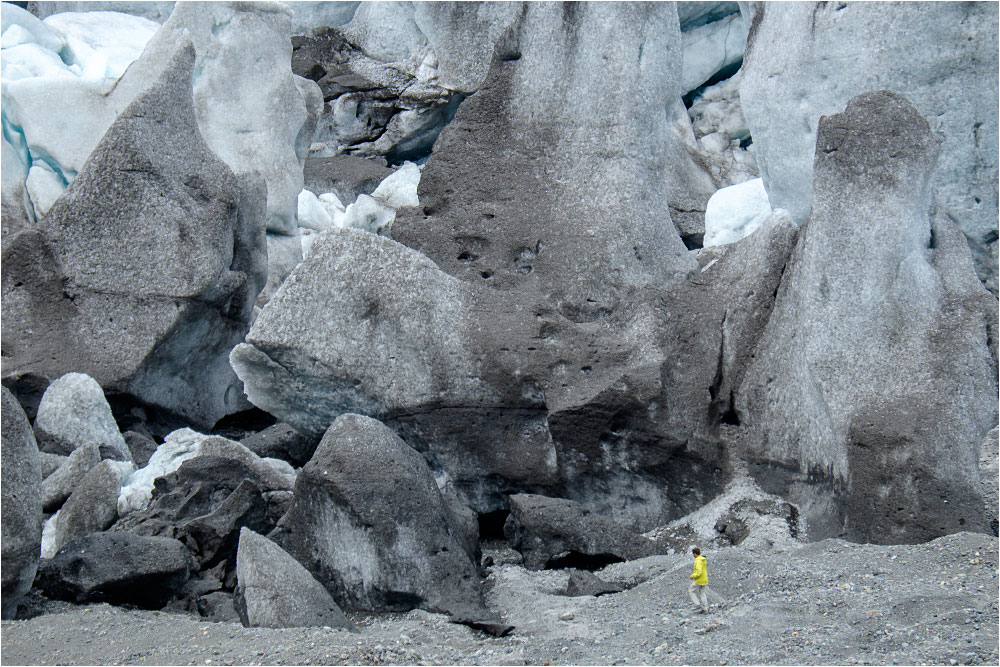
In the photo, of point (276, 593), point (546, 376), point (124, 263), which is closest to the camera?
point (276, 593)

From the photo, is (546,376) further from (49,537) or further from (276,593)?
(49,537)

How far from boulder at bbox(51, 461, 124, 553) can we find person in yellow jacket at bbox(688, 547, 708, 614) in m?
3.35

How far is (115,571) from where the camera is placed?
18.1 feet

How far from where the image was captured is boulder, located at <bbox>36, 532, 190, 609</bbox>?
549cm

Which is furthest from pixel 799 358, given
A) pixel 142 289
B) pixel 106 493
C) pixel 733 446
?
pixel 142 289

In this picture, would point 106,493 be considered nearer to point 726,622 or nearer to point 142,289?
point 142,289

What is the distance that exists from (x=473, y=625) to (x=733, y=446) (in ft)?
6.86

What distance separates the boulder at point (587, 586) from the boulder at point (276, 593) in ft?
3.42

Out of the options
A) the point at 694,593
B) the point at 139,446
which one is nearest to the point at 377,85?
the point at 139,446

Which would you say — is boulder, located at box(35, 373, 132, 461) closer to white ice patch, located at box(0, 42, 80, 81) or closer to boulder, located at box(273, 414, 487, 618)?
boulder, located at box(273, 414, 487, 618)

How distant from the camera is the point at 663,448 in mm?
6438

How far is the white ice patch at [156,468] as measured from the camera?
6.68 m

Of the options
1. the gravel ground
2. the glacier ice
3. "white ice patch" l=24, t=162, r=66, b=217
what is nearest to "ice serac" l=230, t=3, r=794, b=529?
the gravel ground

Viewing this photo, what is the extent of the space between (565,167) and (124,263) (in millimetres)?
3255
